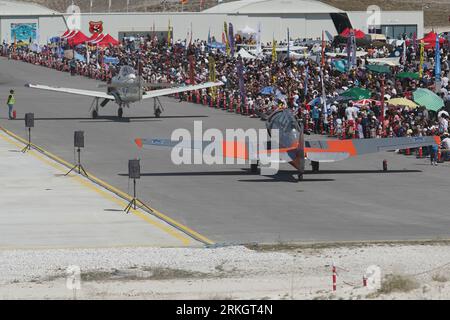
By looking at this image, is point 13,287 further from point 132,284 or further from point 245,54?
point 245,54

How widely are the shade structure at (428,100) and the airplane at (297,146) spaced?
7345mm

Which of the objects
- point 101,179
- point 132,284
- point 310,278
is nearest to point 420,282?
point 310,278

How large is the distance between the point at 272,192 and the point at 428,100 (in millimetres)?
14053

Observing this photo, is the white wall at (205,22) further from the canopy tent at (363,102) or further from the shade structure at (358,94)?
the canopy tent at (363,102)

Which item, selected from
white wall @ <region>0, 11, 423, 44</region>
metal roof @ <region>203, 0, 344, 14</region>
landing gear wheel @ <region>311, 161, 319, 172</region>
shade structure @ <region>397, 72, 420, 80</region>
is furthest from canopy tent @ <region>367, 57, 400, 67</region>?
metal roof @ <region>203, 0, 344, 14</region>

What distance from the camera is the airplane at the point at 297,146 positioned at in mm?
40531

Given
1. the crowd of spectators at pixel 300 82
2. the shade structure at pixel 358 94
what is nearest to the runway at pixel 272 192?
Answer: the crowd of spectators at pixel 300 82

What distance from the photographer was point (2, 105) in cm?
7181

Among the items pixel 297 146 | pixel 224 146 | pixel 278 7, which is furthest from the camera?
pixel 278 7

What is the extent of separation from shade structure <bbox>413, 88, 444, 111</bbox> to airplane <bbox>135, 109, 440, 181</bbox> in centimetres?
734

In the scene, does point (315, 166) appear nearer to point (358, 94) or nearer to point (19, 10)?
point (358, 94)

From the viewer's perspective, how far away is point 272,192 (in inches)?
1537

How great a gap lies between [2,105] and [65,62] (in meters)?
28.5

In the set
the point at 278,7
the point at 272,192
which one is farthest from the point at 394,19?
the point at 272,192
